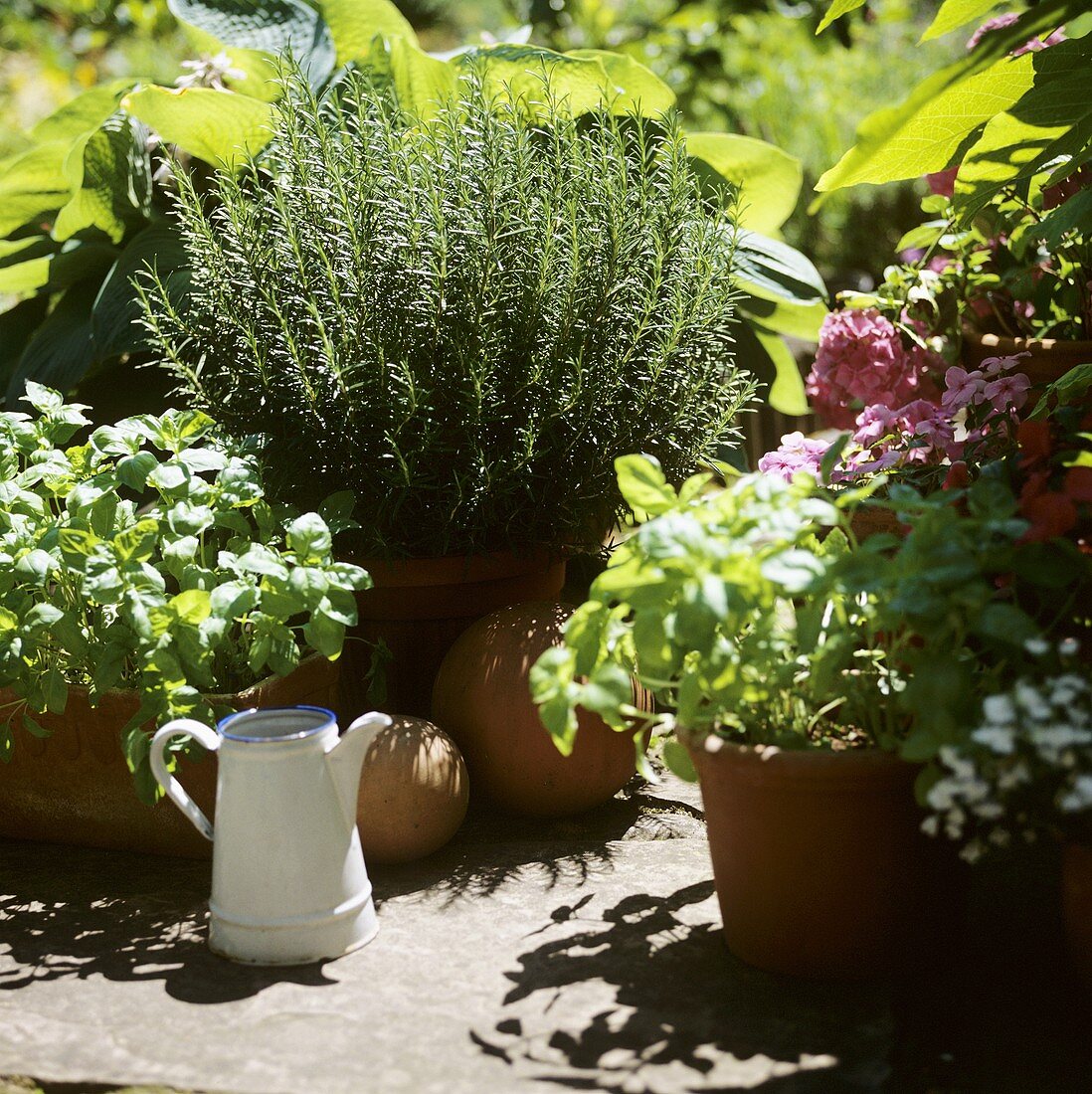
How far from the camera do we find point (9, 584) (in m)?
1.79

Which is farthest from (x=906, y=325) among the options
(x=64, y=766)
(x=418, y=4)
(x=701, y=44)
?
(x=418, y=4)

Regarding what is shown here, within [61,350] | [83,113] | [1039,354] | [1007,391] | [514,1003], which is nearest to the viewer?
[514,1003]

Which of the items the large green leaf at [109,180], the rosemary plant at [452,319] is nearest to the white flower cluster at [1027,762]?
the rosemary plant at [452,319]

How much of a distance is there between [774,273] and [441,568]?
118 cm

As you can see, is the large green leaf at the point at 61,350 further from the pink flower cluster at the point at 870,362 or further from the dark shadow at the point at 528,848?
the pink flower cluster at the point at 870,362

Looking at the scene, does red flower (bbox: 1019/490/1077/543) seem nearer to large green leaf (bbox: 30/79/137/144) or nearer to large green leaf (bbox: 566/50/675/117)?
large green leaf (bbox: 566/50/675/117)

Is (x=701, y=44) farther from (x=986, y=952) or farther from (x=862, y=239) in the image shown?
(x=986, y=952)

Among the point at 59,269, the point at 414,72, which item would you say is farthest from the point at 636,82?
the point at 59,269

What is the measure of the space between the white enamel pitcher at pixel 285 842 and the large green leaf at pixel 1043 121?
3.91 ft

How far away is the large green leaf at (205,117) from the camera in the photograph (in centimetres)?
239

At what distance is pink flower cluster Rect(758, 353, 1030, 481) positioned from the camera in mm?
1963

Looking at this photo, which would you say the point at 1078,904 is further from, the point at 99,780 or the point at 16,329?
the point at 16,329

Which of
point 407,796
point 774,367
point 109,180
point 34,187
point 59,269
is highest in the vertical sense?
point 34,187

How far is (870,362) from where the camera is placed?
2.53m
